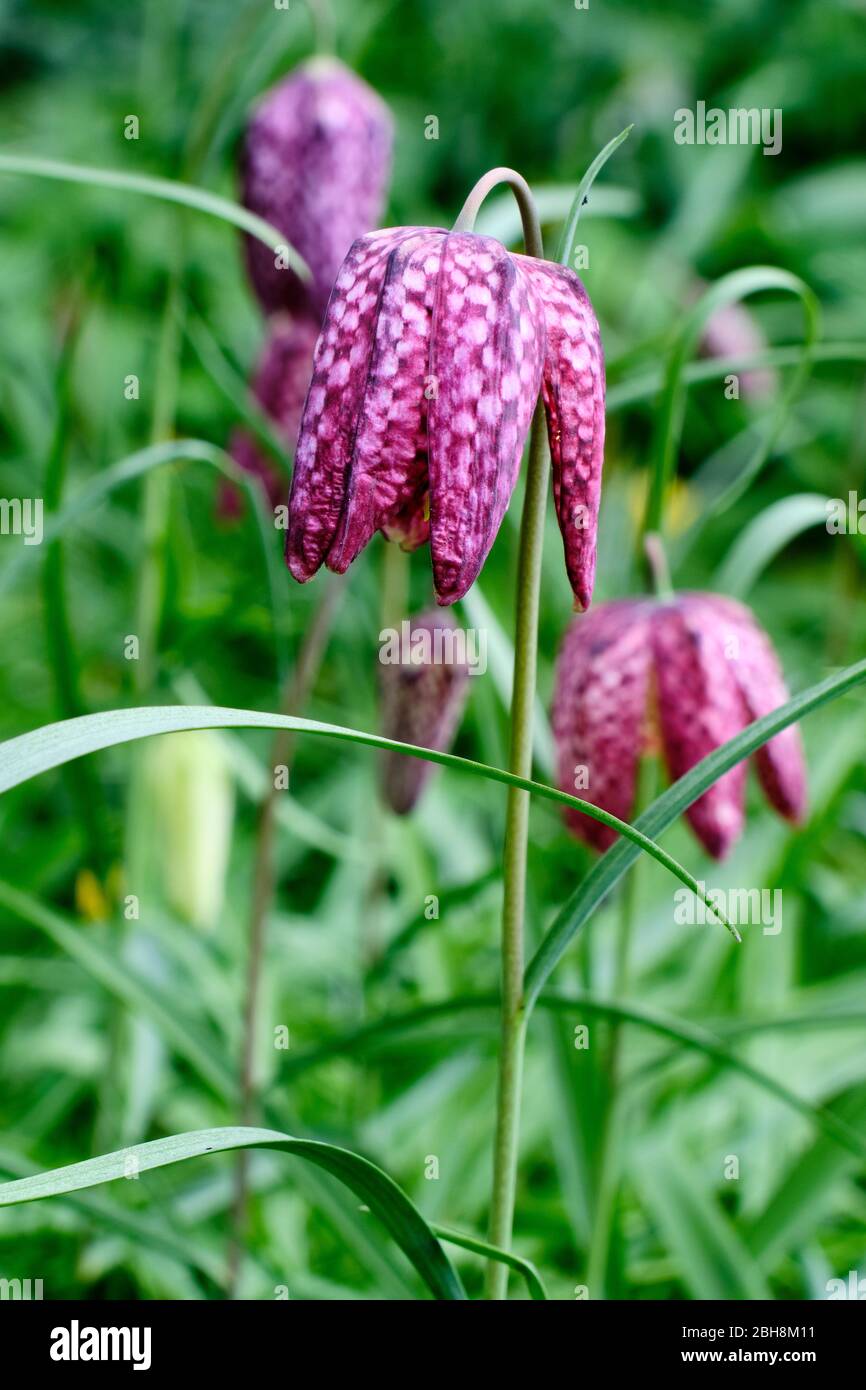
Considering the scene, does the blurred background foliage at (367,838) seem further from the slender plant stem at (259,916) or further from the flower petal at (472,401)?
the flower petal at (472,401)

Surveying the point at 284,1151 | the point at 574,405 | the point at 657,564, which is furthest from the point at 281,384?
the point at 284,1151

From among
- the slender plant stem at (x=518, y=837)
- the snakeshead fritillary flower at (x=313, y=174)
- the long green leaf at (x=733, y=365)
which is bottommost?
the slender plant stem at (x=518, y=837)

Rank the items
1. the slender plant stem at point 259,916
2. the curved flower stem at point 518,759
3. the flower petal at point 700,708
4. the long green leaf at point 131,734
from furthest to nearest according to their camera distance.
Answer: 1. the slender plant stem at point 259,916
2. the flower petal at point 700,708
3. the curved flower stem at point 518,759
4. the long green leaf at point 131,734

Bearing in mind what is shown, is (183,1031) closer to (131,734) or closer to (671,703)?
(671,703)

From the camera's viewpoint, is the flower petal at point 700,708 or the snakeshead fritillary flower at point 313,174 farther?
the snakeshead fritillary flower at point 313,174

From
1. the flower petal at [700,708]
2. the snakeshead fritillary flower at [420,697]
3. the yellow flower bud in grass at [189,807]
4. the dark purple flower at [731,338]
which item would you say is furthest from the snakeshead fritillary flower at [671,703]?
the dark purple flower at [731,338]
